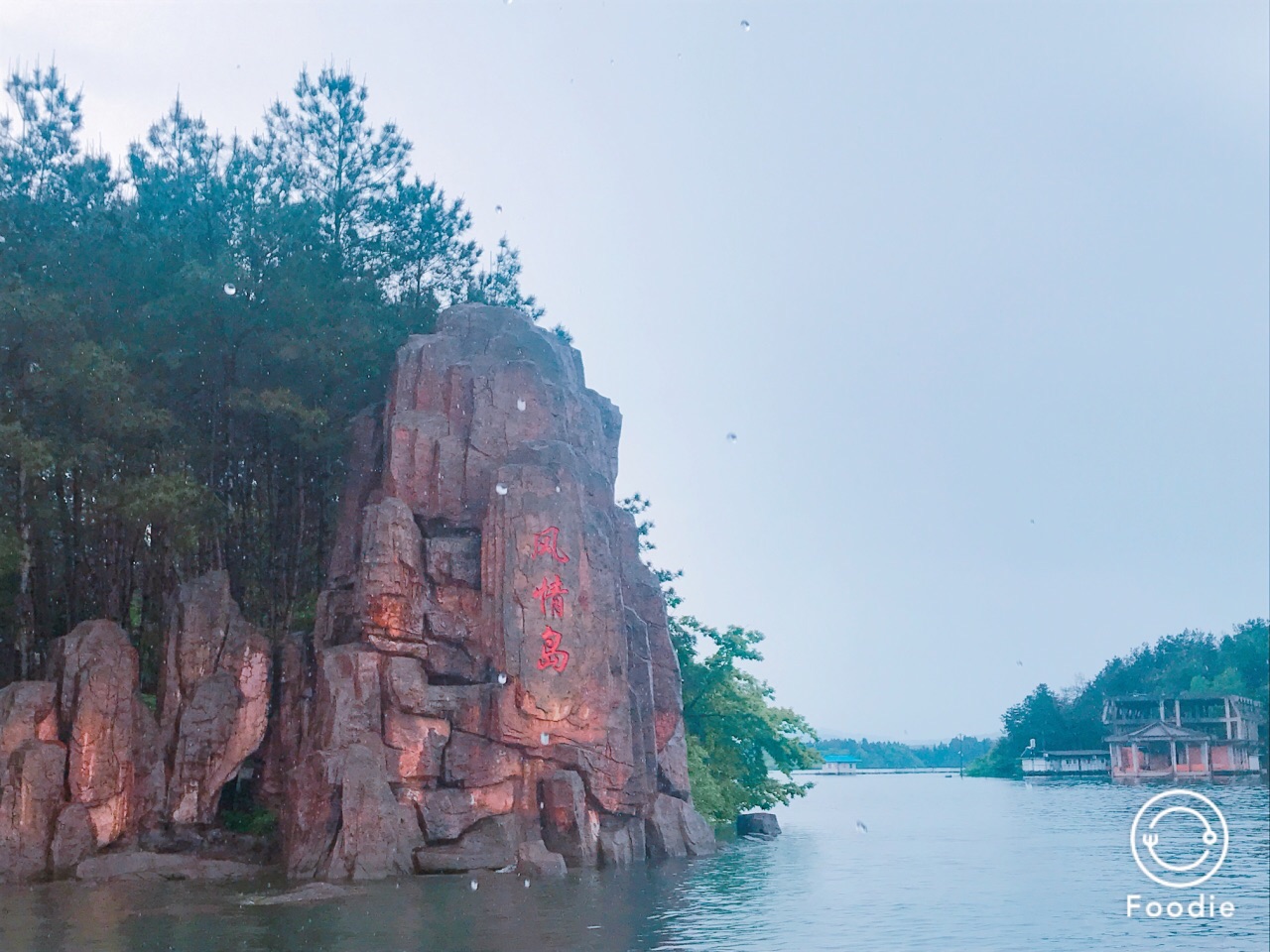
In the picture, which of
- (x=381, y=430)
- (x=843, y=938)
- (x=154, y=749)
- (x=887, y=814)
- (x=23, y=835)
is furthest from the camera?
(x=887, y=814)

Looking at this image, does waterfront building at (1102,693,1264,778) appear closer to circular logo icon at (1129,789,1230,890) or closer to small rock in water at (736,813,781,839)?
circular logo icon at (1129,789,1230,890)

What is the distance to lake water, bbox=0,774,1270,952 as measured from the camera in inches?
429

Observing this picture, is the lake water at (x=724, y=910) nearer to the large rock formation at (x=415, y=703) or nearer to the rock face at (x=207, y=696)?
the large rock formation at (x=415, y=703)

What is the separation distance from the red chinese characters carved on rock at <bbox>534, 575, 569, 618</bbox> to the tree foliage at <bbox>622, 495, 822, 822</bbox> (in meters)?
7.20

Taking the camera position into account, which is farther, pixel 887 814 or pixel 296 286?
pixel 887 814

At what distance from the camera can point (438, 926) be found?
11.6 m

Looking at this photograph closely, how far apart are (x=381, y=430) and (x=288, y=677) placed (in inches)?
166

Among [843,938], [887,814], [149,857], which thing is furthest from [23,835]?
[887,814]

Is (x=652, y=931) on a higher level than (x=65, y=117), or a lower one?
lower

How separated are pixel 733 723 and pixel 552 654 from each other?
28.2 feet

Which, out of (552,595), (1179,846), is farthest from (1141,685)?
(552,595)

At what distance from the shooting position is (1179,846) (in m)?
20.4

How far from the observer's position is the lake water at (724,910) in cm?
1091

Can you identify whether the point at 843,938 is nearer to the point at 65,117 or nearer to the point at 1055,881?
the point at 1055,881
